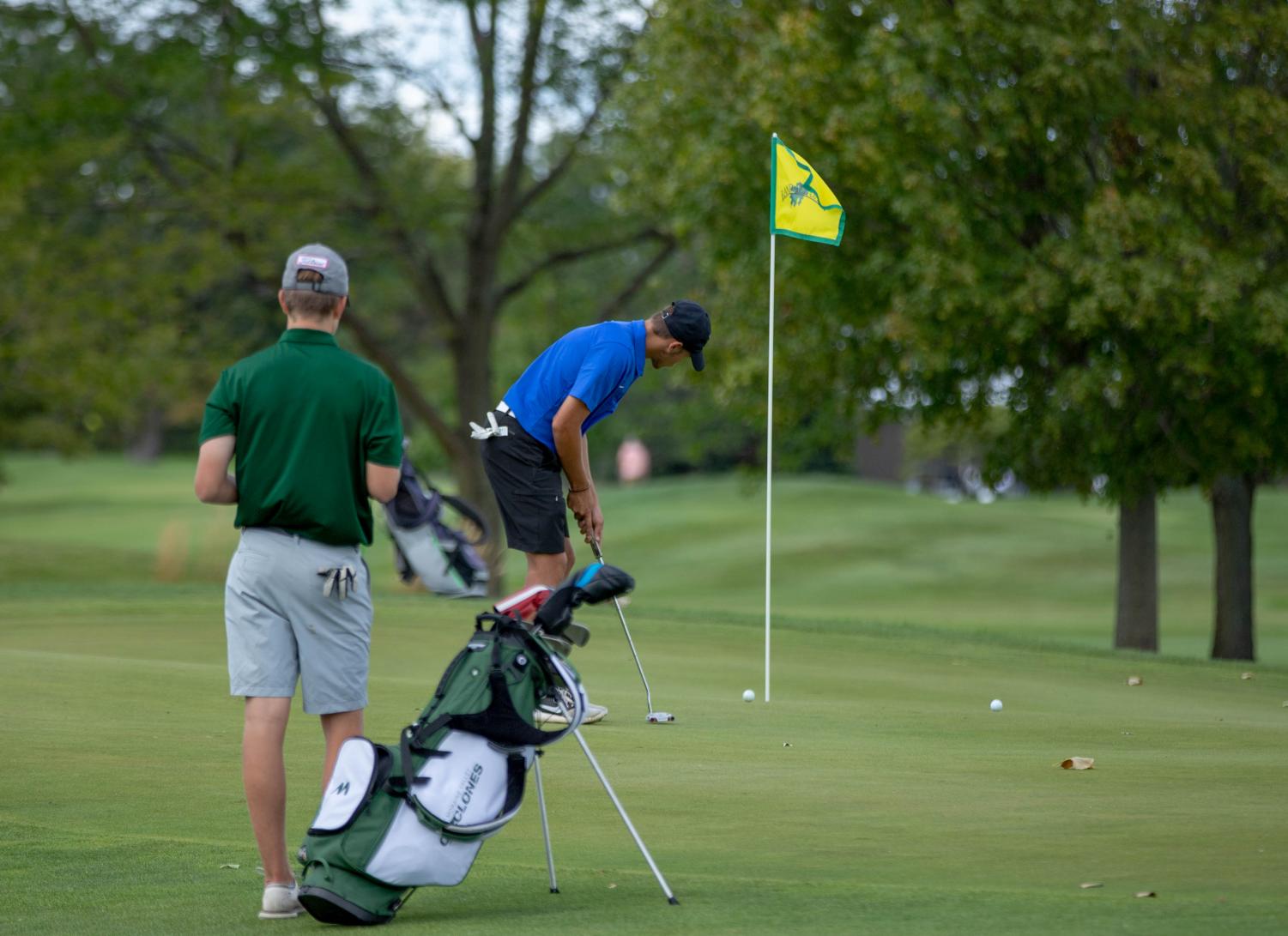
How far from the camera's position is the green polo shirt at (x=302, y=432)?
5.11m

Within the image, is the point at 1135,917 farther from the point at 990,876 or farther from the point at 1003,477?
the point at 1003,477

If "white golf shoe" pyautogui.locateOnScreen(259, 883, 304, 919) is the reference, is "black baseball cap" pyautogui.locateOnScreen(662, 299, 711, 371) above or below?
above

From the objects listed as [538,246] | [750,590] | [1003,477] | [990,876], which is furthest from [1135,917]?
[750,590]

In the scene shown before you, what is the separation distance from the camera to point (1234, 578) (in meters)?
19.2

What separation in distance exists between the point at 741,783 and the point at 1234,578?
13.6 m

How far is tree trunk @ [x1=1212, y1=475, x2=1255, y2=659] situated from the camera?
19031 millimetres

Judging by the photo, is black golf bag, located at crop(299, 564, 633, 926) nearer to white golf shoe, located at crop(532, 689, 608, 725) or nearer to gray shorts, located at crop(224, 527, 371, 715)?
white golf shoe, located at crop(532, 689, 608, 725)

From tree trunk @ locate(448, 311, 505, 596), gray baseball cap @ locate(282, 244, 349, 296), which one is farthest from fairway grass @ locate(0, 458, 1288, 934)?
tree trunk @ locate(448, 311, 505, 596)

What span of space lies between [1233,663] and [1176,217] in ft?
13.6

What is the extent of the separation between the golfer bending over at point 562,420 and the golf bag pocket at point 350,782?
279 cm

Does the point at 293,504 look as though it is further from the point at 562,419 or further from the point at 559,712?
the point at 562,419

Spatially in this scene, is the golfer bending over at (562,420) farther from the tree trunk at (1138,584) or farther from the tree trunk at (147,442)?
the tree trunk at (147,442)

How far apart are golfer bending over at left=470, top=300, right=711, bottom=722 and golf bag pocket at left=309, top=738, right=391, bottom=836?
279cm

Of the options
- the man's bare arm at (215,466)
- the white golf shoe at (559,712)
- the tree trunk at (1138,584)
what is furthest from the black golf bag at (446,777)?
the tree trunk at (1138,584)
